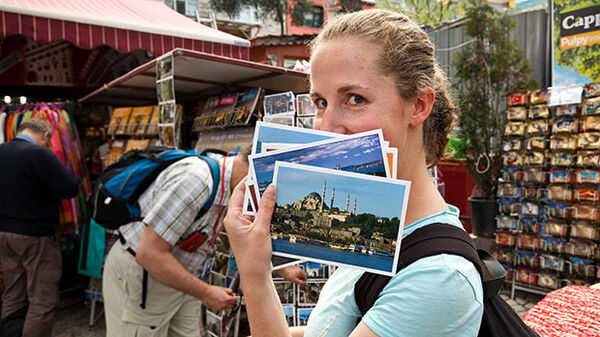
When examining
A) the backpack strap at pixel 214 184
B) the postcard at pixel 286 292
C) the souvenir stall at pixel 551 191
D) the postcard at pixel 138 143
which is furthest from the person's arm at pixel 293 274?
the souvenir stall at pixel 551 191

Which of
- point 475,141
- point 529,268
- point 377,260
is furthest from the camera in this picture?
point 475,141

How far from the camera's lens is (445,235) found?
2.63ft

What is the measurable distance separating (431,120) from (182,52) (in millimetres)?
2262

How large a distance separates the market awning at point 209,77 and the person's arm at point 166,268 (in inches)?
51.8

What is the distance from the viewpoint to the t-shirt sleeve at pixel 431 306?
715mm

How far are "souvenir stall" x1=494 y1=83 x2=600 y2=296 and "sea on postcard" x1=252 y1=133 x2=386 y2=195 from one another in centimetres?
492

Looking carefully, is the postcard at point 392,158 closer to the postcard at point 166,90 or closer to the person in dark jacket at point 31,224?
the postcard at point 166,90

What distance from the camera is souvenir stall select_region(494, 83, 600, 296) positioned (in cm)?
470

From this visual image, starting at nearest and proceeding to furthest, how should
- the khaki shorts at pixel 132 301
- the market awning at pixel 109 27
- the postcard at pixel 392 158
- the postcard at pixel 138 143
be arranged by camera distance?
the postcard at pixel 392 158
the khaki shorts at pixel 132 301
the market awning at pixel 109 27
the postcard at pixel 138 143

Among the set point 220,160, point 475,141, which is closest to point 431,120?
point 220,160

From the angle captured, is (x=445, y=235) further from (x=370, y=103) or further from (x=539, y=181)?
(x=539, y=181)

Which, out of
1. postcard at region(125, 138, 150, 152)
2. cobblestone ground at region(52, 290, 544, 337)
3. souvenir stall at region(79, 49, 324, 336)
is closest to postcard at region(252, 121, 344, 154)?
souvenir stall at region(79, 49, 324, 336)

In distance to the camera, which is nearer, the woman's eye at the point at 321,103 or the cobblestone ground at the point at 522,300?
the woman's eye at the point at 321,103

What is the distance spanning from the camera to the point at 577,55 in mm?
5793
